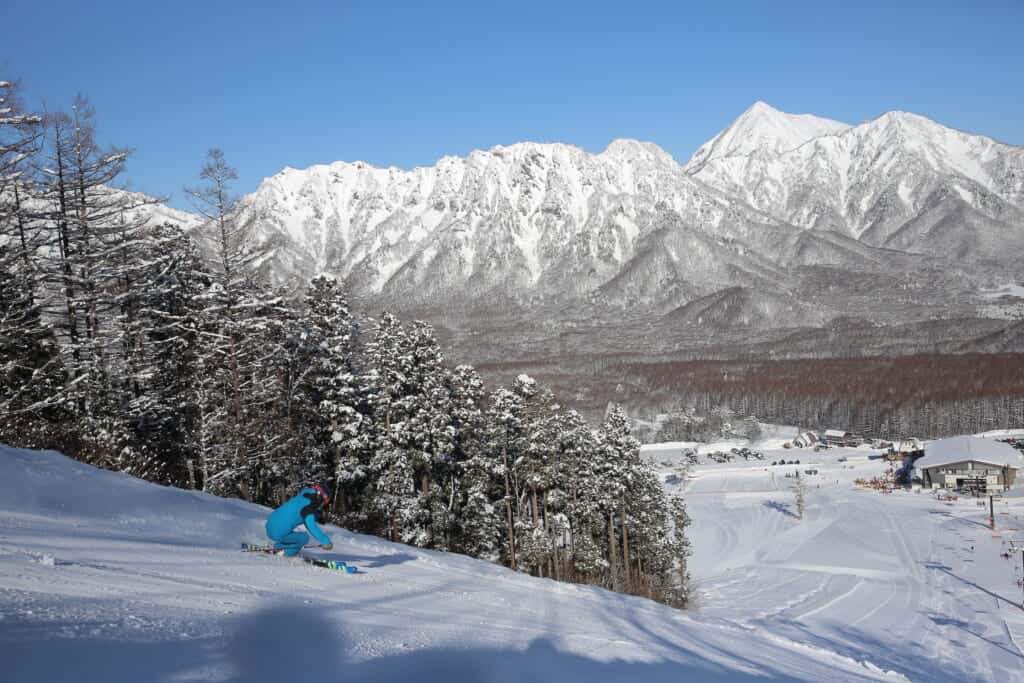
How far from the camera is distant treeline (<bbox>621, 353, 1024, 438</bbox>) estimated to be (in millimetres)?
124750

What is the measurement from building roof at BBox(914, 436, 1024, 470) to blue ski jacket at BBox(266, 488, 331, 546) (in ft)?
277

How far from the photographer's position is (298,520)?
27.8ft

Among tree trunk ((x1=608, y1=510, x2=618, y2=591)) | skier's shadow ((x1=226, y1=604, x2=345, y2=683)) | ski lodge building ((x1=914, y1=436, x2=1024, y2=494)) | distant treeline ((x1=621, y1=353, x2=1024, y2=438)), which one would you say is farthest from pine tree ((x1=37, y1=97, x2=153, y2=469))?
distant treeline ((x1=621, y1=353, x2=1024, y2=438))

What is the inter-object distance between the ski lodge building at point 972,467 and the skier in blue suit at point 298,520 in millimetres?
81875

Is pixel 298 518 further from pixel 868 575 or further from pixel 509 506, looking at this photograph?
pixel 868 575

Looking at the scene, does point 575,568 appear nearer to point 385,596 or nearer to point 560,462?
point 560,462

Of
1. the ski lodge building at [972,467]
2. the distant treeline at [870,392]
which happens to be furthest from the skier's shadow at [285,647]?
the distant treeline at [870,392]

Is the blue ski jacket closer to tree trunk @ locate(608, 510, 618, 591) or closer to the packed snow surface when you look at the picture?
the packed snow surface

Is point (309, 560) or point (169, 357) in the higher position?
point (169, 357)

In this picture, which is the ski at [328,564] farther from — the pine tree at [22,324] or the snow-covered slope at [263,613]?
the pine tree at [22,324]

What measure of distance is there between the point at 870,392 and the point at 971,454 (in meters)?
75.0

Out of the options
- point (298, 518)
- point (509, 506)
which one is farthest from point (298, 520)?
point (509, 506)

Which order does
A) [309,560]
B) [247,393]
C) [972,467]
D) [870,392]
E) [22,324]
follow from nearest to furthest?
[309,560] < [22,324] < [247,393] < [972,467] < [870,392]

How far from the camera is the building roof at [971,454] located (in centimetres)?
7538
